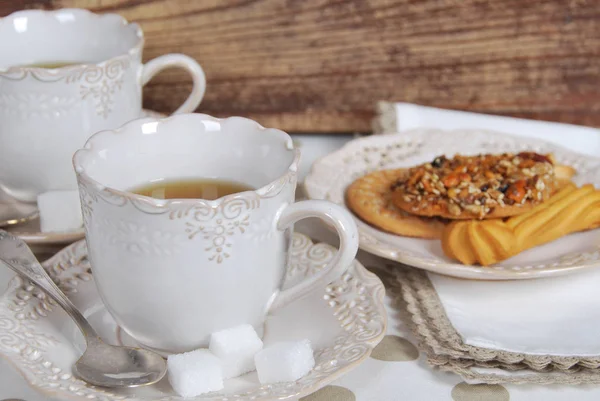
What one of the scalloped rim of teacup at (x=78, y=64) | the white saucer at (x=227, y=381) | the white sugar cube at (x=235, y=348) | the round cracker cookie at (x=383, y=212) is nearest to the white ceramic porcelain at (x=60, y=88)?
the scalloped rim of teacup at (x=78, y=64)

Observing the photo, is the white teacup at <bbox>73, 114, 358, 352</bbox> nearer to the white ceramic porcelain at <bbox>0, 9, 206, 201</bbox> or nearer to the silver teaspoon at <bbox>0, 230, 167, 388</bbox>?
the silver teaspoon at <bbox>0, 230, 167, 388</bbox>

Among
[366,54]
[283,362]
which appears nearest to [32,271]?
[283,362]

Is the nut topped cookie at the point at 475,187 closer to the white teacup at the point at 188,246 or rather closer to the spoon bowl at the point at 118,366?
the white teacup at the point at 188,246

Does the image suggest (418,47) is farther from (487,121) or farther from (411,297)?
(411,297)

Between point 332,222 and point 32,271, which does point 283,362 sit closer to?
→ point 332,222

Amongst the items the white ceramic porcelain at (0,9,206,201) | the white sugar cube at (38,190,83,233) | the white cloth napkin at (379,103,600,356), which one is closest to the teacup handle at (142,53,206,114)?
the white ceramic porcelain at (0,9,206,201)
